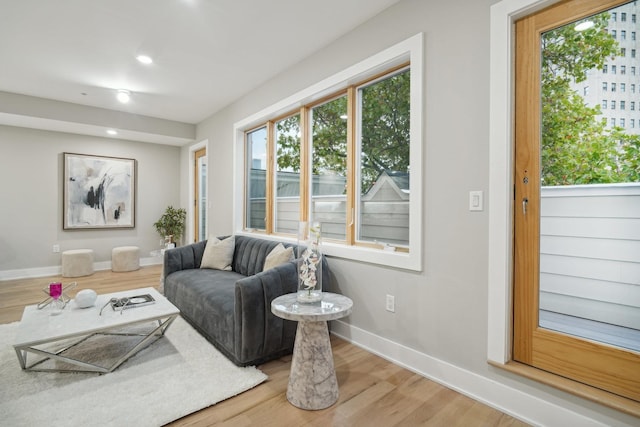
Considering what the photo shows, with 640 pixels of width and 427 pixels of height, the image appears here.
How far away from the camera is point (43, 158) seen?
202 inches

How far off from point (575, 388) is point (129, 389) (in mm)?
2479

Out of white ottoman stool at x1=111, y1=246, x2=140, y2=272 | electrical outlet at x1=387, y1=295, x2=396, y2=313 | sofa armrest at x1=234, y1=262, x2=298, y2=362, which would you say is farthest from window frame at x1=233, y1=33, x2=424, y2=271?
white ottoman stool at x1=111, y1=246, x2=140, y2=272

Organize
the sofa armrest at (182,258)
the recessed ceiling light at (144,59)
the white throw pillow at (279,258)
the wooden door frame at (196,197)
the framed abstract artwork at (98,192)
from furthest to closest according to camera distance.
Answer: the wooden door frame at (196,197) → the framed abstract artwork at (98,192) → the sofa armrest at (182,258) → the recessed ceiling light at (144,59) → the white throw pillow at (279,258)

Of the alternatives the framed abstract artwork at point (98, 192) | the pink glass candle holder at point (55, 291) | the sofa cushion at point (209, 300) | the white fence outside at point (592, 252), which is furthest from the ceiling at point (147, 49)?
the sofa cushion at point (209, 300)

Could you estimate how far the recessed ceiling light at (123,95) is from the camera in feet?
13.6

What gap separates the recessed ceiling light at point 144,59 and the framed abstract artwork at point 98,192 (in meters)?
3.14

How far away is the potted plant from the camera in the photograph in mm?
6133

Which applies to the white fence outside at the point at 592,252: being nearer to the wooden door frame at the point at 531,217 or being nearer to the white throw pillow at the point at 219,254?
the wooden door frame at the point at 531,217

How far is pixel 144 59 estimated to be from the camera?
128 inches

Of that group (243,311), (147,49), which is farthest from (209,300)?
(147,49)

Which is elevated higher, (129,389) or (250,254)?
(250,254)

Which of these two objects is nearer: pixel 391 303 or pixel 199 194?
pixel 391 303

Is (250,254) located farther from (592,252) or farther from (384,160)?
(592,252)

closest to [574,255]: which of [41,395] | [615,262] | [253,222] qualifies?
[615,262]
